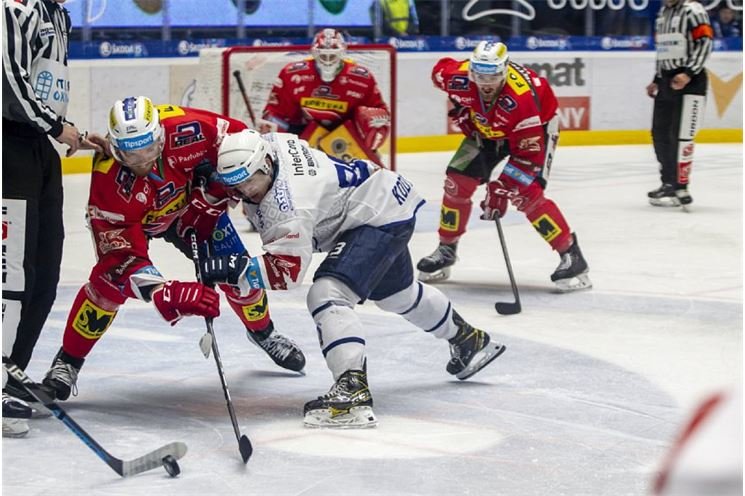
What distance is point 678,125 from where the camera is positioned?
8.20m

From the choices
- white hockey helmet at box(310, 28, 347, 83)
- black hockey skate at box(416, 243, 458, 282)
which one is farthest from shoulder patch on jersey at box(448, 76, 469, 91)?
white hockey helmet at box(310, 28, 347, 83)

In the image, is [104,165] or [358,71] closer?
[104,165]

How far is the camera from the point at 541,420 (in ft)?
11.4

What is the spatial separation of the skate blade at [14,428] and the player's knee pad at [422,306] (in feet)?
3.43

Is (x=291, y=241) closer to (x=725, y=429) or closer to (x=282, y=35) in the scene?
(x=725, y=429)

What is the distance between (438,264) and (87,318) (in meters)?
2.48

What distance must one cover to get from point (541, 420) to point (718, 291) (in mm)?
2271

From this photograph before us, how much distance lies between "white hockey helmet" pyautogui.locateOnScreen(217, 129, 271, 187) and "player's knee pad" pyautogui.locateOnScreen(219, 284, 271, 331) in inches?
26.3

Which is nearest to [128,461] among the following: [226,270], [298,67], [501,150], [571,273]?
[226,270]

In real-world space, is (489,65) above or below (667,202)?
above

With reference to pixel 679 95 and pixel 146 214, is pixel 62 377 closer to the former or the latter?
pixel 146 214

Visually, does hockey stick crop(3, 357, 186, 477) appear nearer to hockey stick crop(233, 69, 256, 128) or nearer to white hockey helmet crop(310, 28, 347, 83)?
white hockey helmet crop(310, 28, 347, 83)

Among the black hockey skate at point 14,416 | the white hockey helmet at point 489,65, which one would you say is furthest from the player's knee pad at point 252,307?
the white hockey helmet at point 489,65

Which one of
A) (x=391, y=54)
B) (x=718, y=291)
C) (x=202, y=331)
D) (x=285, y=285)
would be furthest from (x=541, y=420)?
(x=391, y=54)
